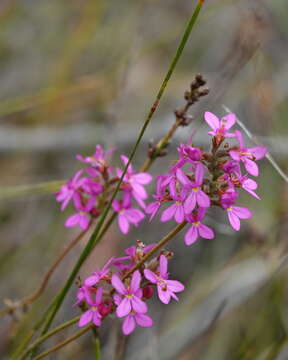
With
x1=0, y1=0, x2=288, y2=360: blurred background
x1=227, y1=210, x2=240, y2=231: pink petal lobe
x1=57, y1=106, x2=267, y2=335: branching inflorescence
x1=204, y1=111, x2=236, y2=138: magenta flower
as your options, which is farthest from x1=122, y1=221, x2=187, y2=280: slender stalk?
x1=0, y1=0, x2=288, y2=360: blurred background

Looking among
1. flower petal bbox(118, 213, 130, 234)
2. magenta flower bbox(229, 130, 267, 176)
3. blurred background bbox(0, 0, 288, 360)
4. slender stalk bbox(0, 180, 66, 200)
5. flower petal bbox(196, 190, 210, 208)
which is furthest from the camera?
blurred background bbox(0, 0, 288, 360)

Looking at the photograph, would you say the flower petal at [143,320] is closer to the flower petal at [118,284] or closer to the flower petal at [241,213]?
the flower petal at [118,284]

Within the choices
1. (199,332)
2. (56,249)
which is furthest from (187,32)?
(56,249)

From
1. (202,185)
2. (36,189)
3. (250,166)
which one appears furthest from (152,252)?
(36,189)

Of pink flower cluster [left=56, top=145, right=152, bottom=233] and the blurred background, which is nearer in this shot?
pink flower cluster [left=56, top=145, right=152, bottom=233]

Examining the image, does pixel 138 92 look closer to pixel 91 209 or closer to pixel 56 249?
pixel 56 249

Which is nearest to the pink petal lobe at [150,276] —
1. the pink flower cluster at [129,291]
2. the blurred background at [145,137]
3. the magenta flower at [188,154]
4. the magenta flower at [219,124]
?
the pink flower cluster at [129,291]

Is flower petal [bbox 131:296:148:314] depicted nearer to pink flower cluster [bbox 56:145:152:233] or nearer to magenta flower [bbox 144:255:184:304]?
magenta flower [bbox 144:255:184:304]

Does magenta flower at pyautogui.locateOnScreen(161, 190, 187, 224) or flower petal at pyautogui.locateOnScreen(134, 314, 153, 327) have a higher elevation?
magenta flower at pyautogui.locateOnScreen(161, 190, 187, 224)
